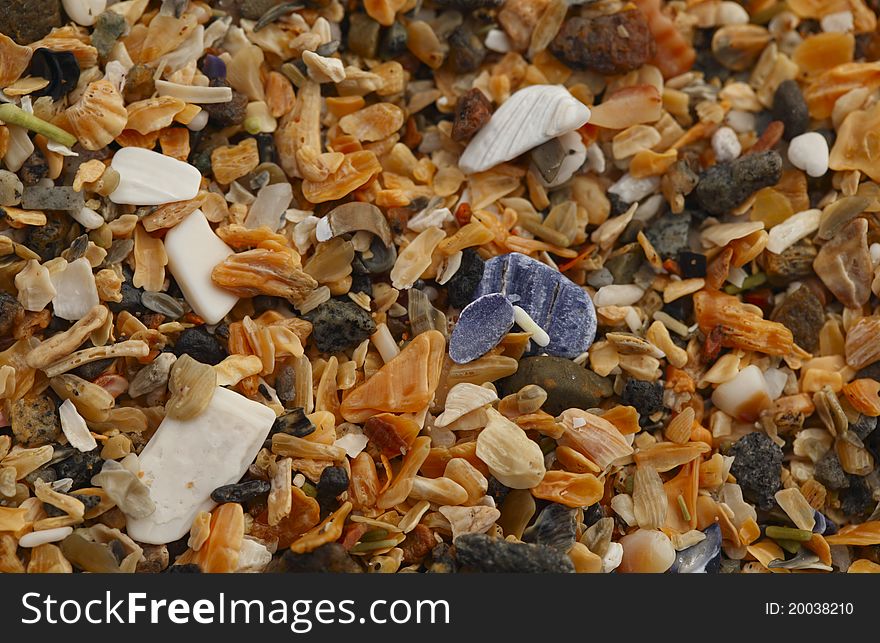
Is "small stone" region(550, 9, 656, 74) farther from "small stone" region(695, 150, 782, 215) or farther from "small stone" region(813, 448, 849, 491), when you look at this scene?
"small stone" region(813, 448, 849, 491)

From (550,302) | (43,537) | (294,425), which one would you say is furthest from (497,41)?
(43,537)

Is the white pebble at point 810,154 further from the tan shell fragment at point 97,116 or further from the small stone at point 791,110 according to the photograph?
the tan shell fragment at point 97,116

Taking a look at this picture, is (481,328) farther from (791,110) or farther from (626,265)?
(791,110)

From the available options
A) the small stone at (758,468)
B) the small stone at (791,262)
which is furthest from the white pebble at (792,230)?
the small stone at (758,468)

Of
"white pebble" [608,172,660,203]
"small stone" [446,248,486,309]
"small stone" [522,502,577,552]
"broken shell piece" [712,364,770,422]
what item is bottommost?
"small stone" [522,502,577,552]

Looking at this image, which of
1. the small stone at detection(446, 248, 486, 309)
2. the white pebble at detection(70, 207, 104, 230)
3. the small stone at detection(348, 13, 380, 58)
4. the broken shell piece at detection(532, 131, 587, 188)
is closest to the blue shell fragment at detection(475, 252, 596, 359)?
the small stone at detection(446, 248, 486, 309)
